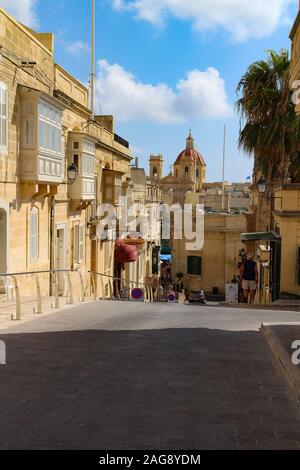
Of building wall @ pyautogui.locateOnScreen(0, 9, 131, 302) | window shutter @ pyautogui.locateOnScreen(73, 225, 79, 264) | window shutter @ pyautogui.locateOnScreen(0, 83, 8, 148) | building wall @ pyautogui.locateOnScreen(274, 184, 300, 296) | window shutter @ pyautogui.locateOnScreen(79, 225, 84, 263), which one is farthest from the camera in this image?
Answer: window shutter @ pyautogui.locateOnScreen(79, 225, 84, 263)

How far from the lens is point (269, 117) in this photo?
79.2 feet

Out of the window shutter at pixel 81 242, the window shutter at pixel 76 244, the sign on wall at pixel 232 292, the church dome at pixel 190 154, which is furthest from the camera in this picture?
the church dome at pixel 190 154

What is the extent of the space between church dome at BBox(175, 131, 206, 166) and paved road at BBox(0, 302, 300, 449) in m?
91.5

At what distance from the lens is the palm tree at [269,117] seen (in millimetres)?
23406

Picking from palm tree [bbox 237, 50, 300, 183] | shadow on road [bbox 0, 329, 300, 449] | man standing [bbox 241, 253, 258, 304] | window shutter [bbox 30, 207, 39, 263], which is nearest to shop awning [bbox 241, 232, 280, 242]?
man standing [bbox 241, 253, 258, 304]

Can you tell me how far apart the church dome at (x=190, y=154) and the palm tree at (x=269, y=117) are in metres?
76.3

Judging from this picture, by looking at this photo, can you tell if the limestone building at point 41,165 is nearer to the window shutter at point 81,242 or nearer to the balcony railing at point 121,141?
the window shutter at point 81,242

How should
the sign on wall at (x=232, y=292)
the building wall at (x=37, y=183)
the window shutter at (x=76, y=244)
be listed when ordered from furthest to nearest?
the sign on wall at (x=232, y=292) < the window shutter at (x=76, y=244) < the building wall at (x=37, y=183)

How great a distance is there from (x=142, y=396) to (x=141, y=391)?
0.64 ft

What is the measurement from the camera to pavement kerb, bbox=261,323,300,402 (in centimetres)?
675

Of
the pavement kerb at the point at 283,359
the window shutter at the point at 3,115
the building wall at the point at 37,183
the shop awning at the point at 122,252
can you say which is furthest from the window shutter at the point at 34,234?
the shop awning at the point at 122,252

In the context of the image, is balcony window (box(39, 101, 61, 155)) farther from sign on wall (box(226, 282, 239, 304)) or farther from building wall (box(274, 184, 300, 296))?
sign on wall (box(226, 282, 239, 304))

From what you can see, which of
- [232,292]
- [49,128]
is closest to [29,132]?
[49,128]
